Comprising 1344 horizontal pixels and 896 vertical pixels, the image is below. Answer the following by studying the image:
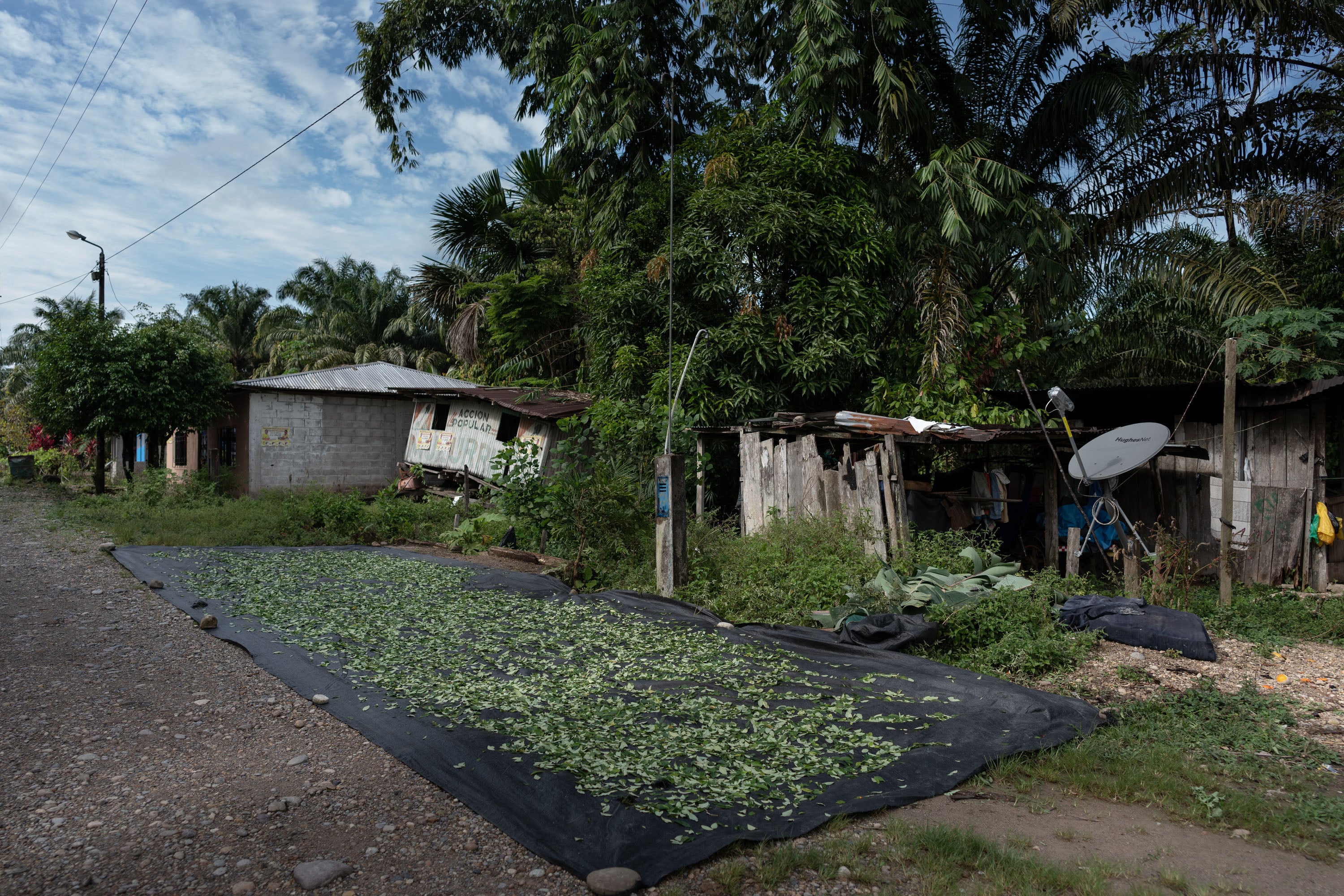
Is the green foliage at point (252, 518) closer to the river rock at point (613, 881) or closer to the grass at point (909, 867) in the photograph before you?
the river rock at point (613, 881)

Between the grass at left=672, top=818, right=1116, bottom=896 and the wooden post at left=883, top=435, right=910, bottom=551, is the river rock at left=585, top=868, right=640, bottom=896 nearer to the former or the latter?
the grass at left=672, top=818, right=1116, bottom=896

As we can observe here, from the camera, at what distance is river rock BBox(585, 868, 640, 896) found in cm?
276

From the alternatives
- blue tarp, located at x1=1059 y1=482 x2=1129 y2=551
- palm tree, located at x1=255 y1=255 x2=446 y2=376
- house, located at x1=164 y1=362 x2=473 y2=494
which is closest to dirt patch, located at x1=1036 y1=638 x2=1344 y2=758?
blue tarp, located at x1=1059 y1=482 x2=1129 y2=551

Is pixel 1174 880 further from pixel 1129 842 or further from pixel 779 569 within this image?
pixel 779 569

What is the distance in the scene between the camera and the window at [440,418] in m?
17.4

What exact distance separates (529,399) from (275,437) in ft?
21.8

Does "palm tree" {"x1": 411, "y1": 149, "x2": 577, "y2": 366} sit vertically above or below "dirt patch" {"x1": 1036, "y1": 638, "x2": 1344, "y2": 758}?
above

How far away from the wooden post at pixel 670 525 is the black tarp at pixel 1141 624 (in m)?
3.24

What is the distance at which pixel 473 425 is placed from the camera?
16.4 m

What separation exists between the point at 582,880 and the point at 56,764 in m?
2.75

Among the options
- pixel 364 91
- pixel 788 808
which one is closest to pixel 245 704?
pixel 788 808

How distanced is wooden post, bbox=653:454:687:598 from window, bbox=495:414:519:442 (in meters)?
8.67

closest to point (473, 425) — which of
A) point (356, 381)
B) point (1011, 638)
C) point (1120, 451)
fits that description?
point (356, 381)

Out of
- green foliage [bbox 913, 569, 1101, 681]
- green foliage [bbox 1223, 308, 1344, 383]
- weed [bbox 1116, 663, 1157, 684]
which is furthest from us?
green foliage [bbox 1223, 308, 1344, 383]
